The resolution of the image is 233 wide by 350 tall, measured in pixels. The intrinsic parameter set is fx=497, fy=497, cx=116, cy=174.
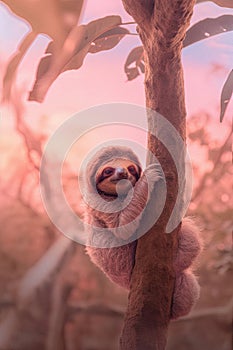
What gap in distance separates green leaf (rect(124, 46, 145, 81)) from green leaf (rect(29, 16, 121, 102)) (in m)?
0.10

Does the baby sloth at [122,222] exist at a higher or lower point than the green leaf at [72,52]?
lower

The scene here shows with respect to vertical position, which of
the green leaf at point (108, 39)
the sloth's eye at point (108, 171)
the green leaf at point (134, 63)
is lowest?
the sloth's eye at point (108, 171)

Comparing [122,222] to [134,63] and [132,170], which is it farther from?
[134,63]

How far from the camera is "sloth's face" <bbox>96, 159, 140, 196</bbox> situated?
0.89m

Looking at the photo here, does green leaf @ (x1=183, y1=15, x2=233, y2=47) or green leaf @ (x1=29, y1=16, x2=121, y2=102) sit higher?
green leaf @ (x1=183, y1=15, x2=233, y2=47)

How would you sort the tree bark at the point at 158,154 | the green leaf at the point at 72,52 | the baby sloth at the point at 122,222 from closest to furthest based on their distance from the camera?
the tree bark at the point at 158,154 → the baby sloth at the point at 122,222 → the green leaf at the point at 72,52

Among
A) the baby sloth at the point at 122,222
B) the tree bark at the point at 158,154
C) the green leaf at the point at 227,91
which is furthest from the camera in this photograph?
the green leaf at the point at 227,91

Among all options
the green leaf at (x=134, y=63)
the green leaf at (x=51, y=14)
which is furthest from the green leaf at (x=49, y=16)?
the green leaf at (x=134, y=63)

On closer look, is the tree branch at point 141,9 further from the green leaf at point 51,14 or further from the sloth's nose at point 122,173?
the green leaf at point 51,14

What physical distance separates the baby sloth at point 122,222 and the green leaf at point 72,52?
29cm

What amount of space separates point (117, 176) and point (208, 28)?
0.50m

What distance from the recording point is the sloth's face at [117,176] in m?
0.89

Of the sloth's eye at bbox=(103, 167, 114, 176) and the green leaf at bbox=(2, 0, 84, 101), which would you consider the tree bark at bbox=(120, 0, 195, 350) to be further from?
the green leaf at bbox=(2, 0, 84, 101)

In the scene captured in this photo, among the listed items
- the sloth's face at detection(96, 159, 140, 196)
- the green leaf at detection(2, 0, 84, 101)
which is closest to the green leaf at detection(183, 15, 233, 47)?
the green leaf at detection(2, 0, 84, 101)
